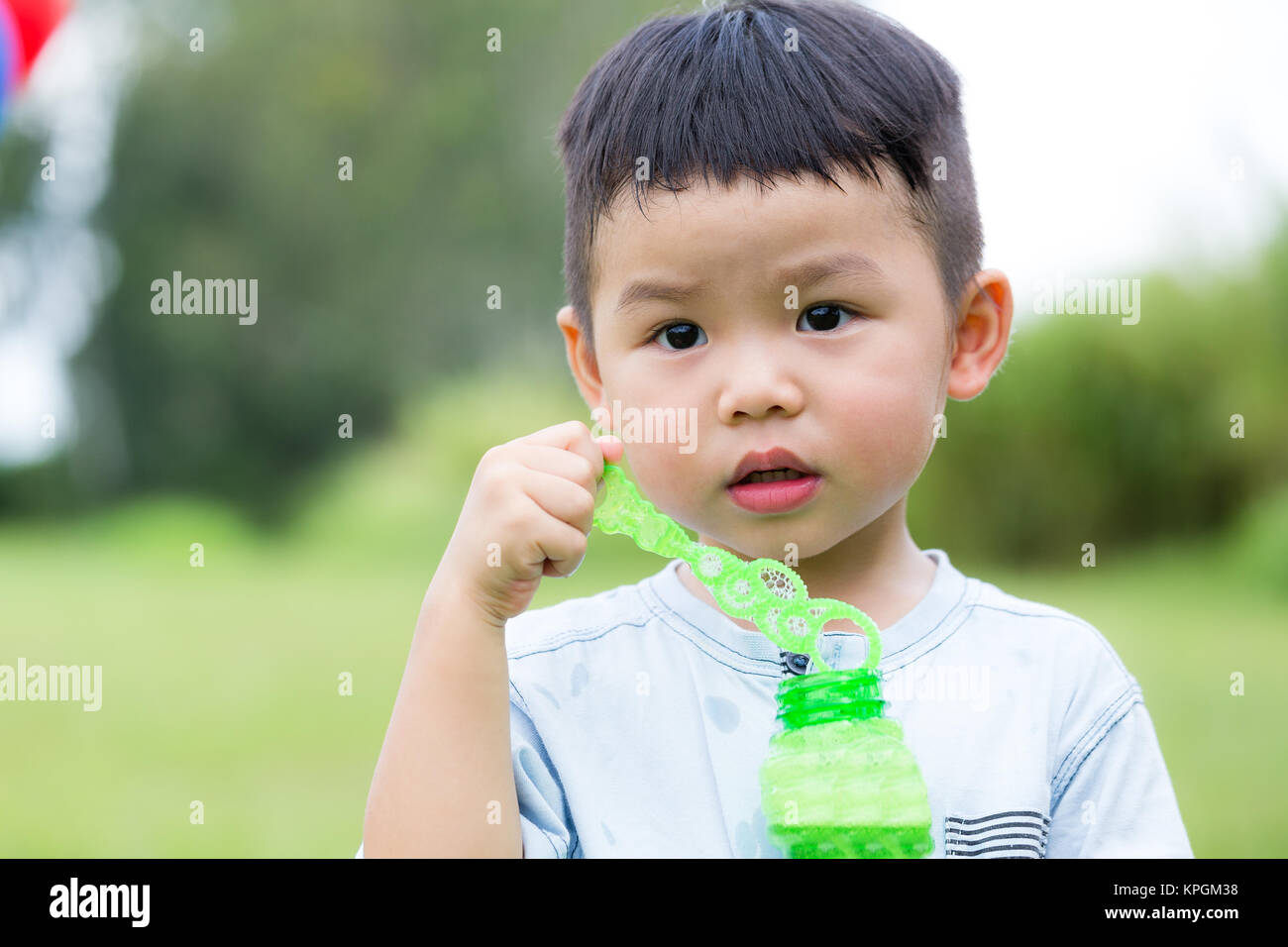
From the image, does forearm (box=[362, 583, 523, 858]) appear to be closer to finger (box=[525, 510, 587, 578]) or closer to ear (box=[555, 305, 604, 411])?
finger (box=[525, 510, 587, 578])

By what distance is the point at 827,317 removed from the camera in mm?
1276

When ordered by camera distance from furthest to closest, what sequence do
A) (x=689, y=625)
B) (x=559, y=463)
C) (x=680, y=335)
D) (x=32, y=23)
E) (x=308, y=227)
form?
1. (x=308, y=227)
2. (x=32, y=23)
3. (x=689, y=625)
4. (x=680, y=335)
5. (x=559, y=463)

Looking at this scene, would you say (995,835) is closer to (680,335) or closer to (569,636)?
(569,636)

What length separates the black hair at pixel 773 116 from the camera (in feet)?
4.19

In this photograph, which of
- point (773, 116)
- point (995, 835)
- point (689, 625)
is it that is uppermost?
point (773, 116)

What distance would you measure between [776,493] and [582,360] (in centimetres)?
35

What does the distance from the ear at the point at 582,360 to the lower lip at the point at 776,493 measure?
0.82 feet

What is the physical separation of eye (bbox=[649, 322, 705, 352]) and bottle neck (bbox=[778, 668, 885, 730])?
36 centimetres

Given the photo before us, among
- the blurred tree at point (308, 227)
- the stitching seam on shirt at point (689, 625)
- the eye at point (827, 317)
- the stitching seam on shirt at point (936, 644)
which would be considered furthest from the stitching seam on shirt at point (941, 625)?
the blurred tree at point (308, 227)

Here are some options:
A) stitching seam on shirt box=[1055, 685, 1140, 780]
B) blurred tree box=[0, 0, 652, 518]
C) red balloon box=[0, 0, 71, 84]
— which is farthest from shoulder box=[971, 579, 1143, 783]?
blurred tree box=[0, 0, 652, 518]

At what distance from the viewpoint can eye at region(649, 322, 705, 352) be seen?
1288mm

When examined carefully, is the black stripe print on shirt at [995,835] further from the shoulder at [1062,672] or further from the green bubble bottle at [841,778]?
the green bubble bottle at [841,778]

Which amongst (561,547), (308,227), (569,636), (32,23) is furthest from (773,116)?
(308,227)
